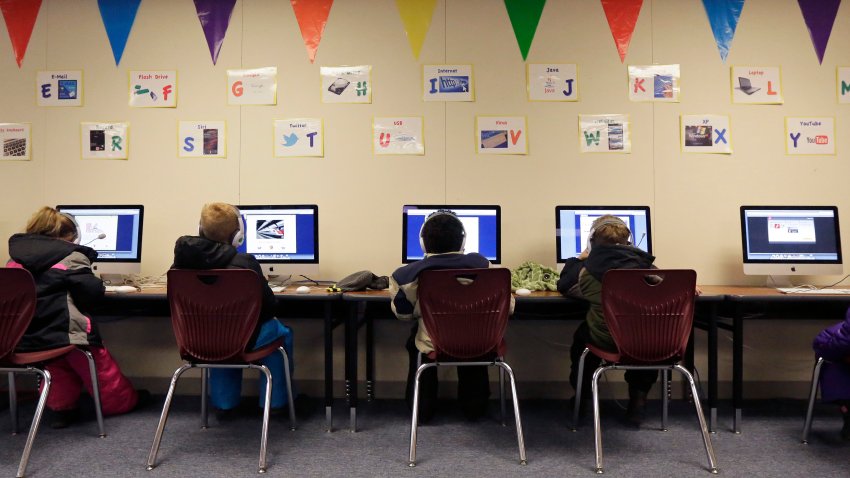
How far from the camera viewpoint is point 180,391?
292 cm

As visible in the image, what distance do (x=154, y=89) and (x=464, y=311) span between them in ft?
7.66

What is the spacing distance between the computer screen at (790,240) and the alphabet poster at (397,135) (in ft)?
5.82

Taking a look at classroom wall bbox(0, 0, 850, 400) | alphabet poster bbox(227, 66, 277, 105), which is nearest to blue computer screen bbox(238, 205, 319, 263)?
classroom wall bbox(0, 0, 850, 400)

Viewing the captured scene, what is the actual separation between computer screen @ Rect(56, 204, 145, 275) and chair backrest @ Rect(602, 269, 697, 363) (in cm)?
235

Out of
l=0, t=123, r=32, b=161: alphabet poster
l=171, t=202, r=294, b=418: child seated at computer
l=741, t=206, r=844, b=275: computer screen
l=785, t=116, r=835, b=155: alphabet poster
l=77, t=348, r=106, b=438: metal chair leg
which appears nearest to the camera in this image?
l=171, t=202, r=294, b=418: child seated at computer

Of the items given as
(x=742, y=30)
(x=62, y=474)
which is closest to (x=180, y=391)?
(x=62, y=474)

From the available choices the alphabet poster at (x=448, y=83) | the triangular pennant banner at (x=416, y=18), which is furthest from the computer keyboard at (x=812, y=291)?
the triangular pennant banner at (x=416, y=18)

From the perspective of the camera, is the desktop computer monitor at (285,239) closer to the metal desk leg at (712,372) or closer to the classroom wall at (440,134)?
the classroom wall at (440,134)

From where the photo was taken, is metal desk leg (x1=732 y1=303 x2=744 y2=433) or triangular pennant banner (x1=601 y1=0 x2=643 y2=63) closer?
metal desk leg (x1=732 y1=303 x2=744 y2=433)

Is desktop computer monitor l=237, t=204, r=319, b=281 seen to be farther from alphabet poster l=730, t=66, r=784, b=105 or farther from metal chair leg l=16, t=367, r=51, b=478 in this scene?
alphabet poster l=730, t=66, r=784, b=105

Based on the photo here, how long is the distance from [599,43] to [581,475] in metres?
2.29

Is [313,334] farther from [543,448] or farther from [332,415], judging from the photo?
[543,448]

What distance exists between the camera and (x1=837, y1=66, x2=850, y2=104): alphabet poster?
2910 millimetres

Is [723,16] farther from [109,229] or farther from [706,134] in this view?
[109,229]
